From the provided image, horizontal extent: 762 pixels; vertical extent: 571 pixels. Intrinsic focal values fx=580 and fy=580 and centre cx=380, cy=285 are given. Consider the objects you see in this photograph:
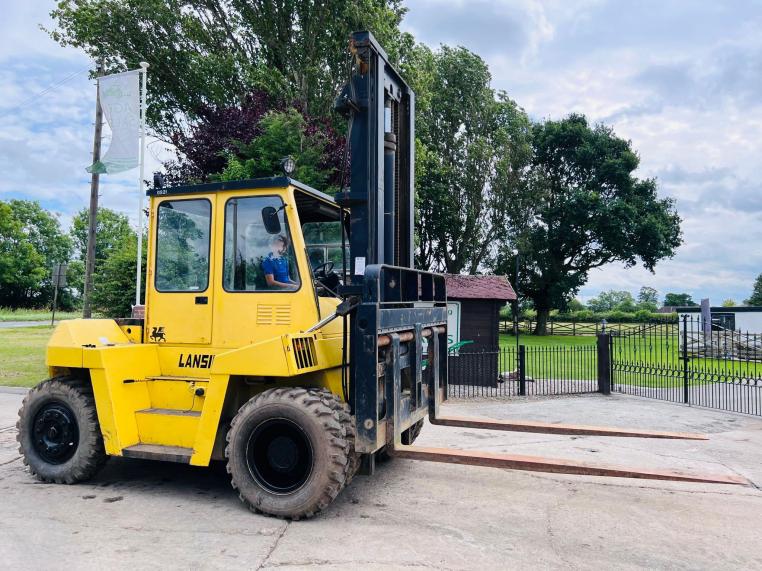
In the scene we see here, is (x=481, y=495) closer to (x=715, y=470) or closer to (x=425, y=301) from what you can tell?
(x=425, y=301)

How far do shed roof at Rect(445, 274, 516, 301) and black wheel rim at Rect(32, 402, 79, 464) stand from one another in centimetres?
1105

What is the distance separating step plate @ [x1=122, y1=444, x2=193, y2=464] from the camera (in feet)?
17.4

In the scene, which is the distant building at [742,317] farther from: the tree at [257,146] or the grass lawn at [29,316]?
the grass lawn at [29,316]

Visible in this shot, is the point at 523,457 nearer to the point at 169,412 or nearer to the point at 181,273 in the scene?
the point at 169,412

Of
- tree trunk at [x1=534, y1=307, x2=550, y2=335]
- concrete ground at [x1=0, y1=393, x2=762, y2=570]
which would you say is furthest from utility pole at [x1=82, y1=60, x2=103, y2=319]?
tree trunk at [x1=534, y1=307, x2=550, y2=335]

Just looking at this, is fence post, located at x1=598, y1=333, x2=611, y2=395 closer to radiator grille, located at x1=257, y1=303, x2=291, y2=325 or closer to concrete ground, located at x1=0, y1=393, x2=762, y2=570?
concrete ground, located at x1=0, y1=393, x2=762, y2=570

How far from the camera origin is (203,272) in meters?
5.78

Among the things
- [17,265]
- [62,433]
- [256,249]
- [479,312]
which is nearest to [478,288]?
[479,312]

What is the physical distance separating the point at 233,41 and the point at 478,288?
1133 cm

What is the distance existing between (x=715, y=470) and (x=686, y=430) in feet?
9.11

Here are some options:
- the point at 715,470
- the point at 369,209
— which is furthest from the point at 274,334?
the point at 715,470

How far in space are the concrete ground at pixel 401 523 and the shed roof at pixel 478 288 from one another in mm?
8934

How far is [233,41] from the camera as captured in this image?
18922 mm

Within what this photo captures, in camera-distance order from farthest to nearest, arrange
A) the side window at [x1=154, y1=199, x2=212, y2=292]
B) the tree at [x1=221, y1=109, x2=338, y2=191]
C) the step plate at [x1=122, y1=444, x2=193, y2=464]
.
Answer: the tree at [x1=221, y1=109, x2=338, y2=191]
the side window at [x1=154, y1=199, x2=212, y2=292]
the step plate at [x1=122, y1=444, x2=193, y2=464]
